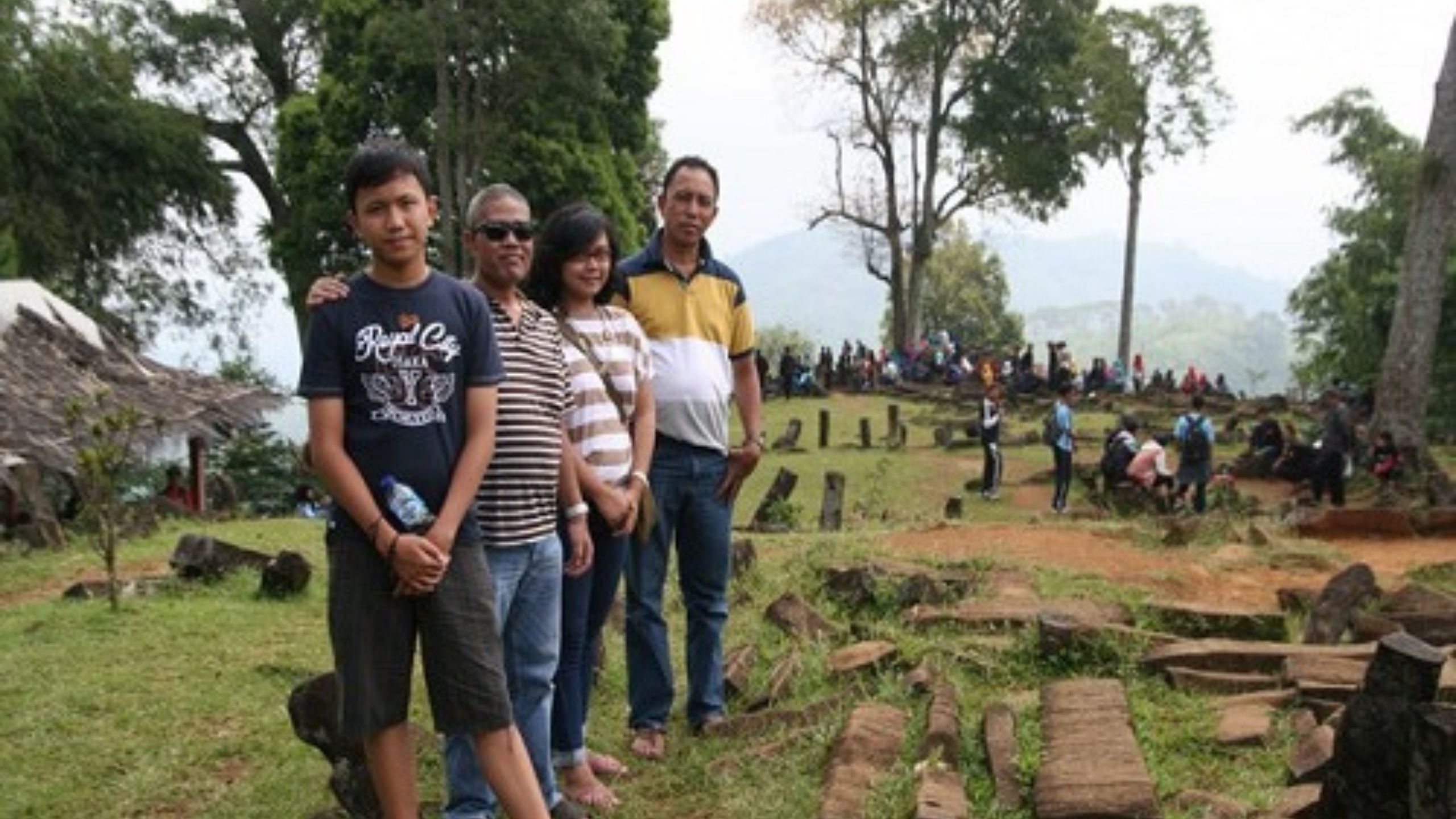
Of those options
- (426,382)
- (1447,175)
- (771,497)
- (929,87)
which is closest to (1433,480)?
(1447,175)

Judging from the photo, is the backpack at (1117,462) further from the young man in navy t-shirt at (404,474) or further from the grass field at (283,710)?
the young man in navy t-shirt at (404,474)

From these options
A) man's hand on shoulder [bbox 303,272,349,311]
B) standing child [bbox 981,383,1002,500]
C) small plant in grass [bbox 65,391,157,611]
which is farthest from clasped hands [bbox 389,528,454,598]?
standing child [bbox 981,383,1002,500]

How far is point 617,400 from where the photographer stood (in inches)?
149

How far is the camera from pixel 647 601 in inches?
164

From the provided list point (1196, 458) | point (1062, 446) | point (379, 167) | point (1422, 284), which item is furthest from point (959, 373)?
point (379, 167)

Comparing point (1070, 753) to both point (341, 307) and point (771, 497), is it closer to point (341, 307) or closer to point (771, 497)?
point (341, 307)

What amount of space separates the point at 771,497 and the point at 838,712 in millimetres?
8748

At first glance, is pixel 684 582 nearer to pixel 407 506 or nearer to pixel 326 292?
pixel 407 506

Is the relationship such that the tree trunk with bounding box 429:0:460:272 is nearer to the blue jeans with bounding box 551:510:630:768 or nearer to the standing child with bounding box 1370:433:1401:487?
the standing child with bounding box 1370:433:1401:487

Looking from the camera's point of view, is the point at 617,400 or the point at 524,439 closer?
the point at 524,439

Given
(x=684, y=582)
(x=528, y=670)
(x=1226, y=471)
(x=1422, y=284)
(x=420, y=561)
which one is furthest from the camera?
(x=1226, y=471)

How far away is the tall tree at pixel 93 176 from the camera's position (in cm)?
2180

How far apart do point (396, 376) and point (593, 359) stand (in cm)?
95

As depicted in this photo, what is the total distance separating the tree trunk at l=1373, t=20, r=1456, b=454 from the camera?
15.0 metres
